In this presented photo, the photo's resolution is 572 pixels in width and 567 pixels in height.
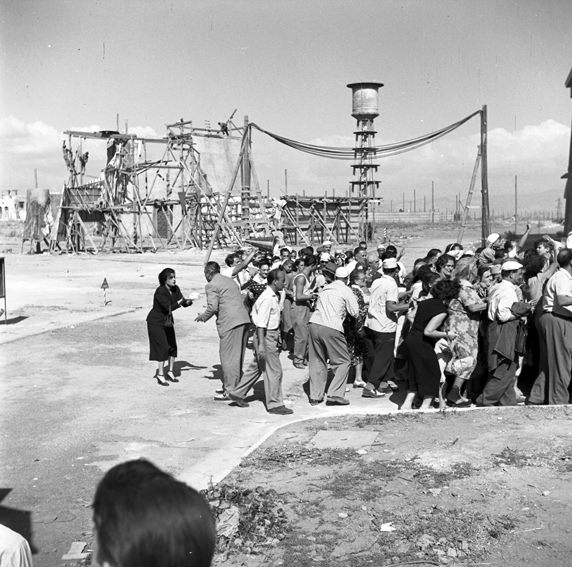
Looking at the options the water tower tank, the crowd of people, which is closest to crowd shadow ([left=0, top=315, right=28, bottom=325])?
the crowd of people

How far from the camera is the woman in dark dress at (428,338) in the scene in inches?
313

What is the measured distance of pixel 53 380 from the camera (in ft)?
34.0

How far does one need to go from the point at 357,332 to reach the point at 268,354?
1.43 metres

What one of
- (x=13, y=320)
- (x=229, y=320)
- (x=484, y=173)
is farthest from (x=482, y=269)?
(x=13, y=320)

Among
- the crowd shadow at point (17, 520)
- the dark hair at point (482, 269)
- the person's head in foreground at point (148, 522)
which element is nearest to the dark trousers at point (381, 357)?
the dark hair at point (482, 269)

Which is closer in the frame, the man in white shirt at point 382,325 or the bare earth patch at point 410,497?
the bare earth patch at point 410,497

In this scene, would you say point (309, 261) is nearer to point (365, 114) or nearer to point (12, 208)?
point (365, 114)

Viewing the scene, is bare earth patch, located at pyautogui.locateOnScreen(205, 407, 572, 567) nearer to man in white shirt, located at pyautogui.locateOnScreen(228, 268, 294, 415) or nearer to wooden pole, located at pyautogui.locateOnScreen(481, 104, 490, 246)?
man in white shirt, located at pyautogui.locateOnScreen(228, 268, 294, 415)

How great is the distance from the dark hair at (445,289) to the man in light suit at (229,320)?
238cm

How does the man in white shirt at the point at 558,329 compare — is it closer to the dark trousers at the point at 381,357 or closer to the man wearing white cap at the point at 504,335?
the man wearing white cap at the point at 504,335

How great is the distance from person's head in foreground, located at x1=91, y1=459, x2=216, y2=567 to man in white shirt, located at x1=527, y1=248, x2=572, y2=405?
266 inches

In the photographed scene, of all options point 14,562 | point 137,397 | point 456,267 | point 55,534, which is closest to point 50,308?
point 137,397

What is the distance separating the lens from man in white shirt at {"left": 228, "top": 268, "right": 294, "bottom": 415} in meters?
8.66

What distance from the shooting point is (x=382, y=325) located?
9.19 meters
